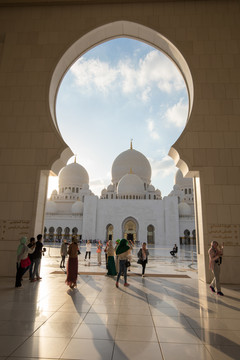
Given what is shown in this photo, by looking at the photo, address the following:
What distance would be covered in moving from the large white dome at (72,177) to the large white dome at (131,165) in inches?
224

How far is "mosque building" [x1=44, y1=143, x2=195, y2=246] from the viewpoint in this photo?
1148 inches

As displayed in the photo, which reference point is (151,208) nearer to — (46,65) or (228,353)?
(46,65)

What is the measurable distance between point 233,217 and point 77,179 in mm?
35128

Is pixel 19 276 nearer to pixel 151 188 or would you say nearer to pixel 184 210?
pixel 184 210

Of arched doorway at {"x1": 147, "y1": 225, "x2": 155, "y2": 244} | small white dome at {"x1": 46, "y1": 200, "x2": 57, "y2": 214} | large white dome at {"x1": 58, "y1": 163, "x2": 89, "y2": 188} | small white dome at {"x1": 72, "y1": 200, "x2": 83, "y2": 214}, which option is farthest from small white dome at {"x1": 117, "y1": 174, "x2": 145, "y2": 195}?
small white dome at {"x1": 46, "y1": 200, "x2": 57, "y2": 214}

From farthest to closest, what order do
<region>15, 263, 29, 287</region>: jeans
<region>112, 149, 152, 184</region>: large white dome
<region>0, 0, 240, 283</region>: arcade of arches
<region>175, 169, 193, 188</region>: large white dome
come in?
<region>175, 169, 193, 188</region>: large white dome < <region>112, 149, 152, 184</region>: large white dome < <region>0, 0, 240, 283</region>: arcade of arches < <region>15, 263, 29, 287</region>: jeans

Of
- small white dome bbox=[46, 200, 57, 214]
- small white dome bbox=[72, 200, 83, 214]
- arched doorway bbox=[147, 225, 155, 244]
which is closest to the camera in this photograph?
arched doorway bbox=[147, 225, 155, 244]

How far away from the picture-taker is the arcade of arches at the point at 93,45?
5.94 m

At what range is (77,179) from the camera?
3947cm

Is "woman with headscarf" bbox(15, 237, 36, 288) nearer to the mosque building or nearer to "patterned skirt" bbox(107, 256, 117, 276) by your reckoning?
"patterned skirt" bbox(107, 256, 117, 276)

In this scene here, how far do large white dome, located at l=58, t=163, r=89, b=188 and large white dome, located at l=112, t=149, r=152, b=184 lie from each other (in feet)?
18.7

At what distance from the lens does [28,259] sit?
199 inches

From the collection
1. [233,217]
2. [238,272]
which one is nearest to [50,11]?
[233,217]

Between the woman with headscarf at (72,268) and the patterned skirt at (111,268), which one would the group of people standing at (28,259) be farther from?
the patterned skirt at (111,268)
